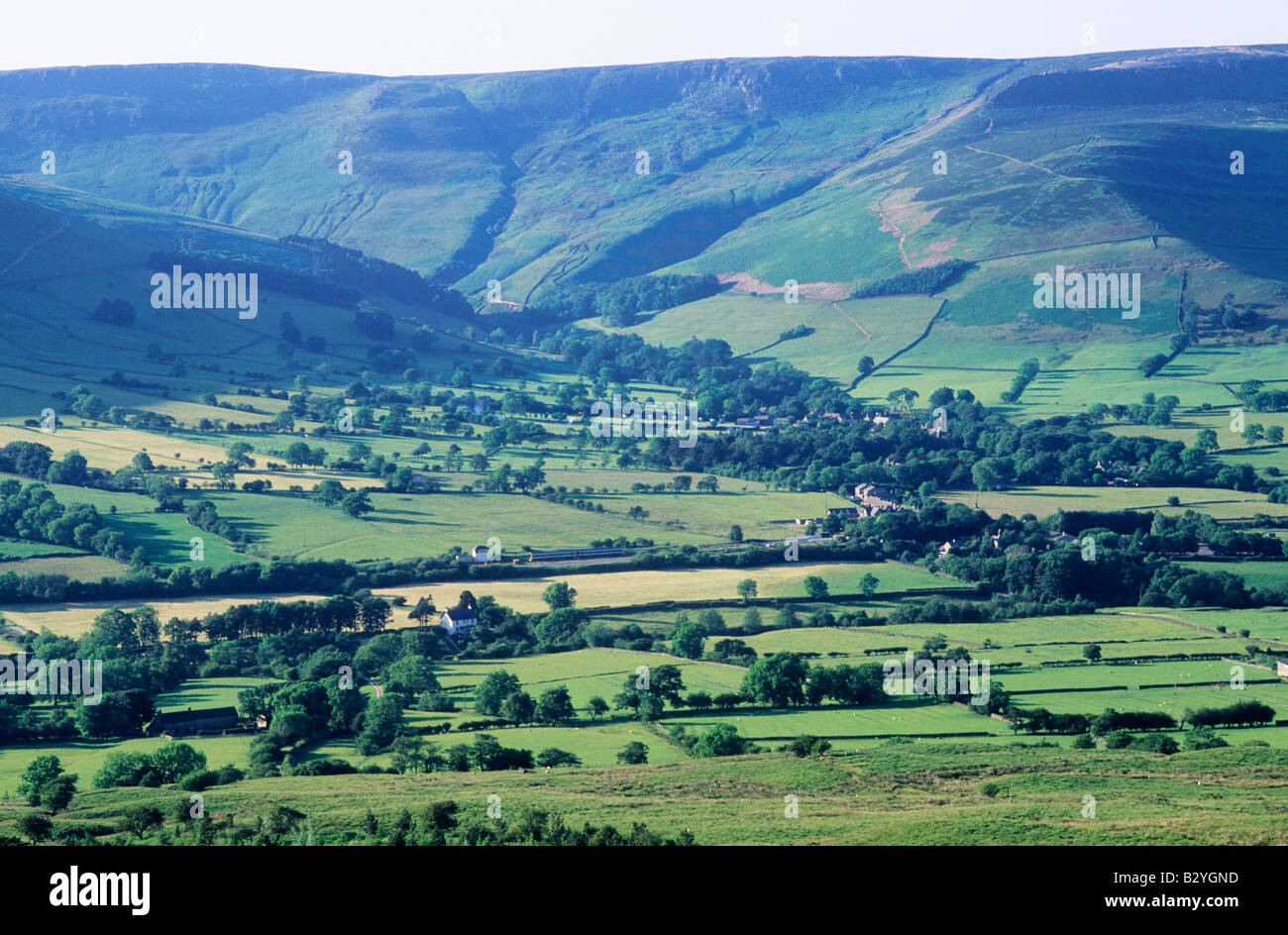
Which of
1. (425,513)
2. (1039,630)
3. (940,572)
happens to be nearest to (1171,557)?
(940,572)

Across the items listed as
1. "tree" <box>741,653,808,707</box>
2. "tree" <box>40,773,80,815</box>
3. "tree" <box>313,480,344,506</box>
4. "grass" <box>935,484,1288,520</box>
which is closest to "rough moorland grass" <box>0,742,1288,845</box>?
"tree" <box>40,773,80,815</box>

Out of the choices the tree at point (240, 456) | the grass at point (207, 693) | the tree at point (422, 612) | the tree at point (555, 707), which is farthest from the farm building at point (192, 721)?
the tree at point (240, 456)

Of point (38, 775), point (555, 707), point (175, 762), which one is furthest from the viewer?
point (555, 707)

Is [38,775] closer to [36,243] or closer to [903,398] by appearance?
[903,398]

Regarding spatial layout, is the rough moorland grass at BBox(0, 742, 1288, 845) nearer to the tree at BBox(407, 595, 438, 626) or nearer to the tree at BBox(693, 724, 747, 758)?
the tree at BBox(693, 724, 747, 758)

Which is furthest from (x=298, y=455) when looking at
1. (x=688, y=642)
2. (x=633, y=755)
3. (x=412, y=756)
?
(x=633, y=755)

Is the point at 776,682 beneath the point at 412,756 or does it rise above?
above
